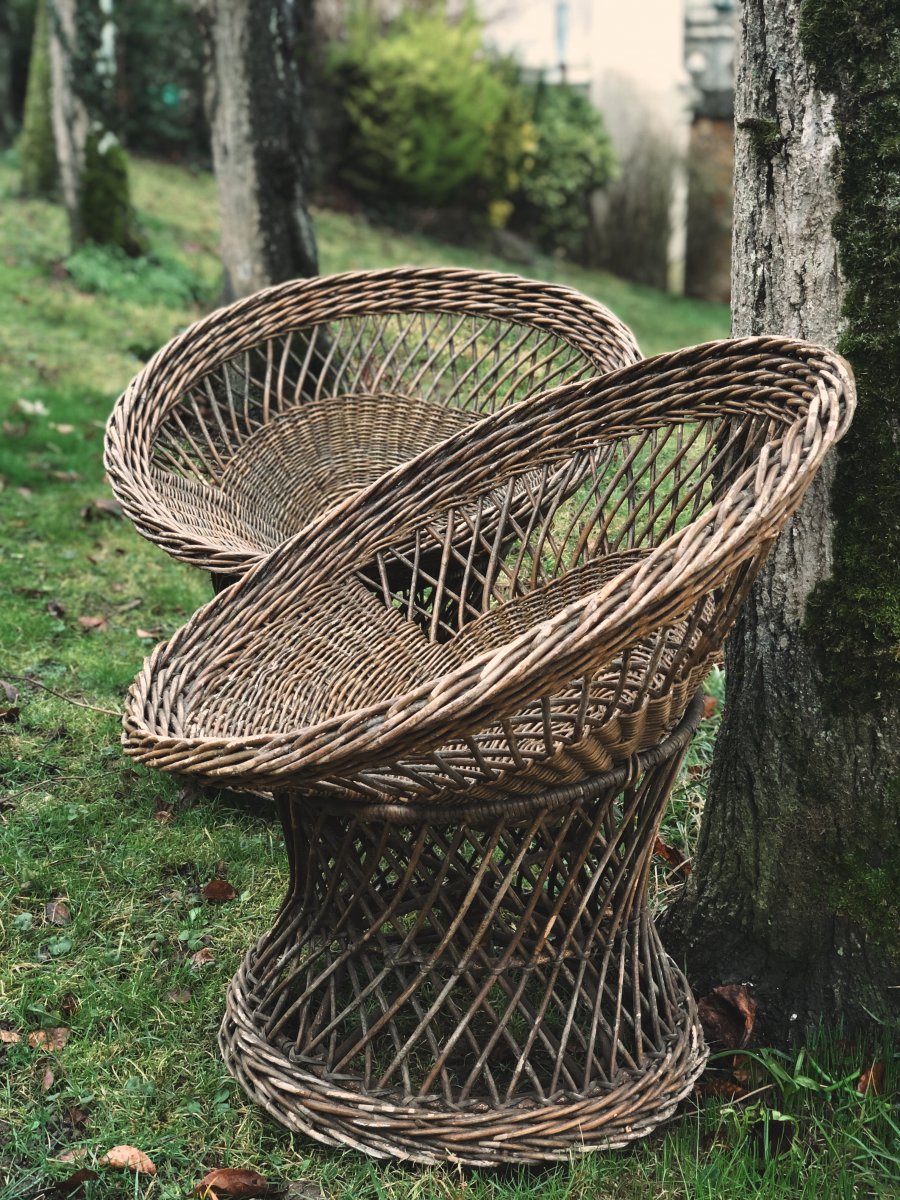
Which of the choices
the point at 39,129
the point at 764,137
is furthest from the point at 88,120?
the point at 764,137

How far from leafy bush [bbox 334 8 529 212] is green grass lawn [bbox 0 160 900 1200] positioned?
8.16 m

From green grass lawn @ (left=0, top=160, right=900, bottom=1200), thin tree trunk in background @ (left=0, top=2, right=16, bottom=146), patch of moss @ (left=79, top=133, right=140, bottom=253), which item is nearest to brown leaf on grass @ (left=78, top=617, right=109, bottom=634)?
green grass lawn @ (left=0, top=160, right=900, bottom=1200)

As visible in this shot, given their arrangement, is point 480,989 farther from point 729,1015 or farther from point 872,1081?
point 872,1081

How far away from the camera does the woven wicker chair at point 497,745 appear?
5.81 ft

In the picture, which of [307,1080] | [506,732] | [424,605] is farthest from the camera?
[424,605]

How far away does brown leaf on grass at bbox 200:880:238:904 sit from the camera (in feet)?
9.08

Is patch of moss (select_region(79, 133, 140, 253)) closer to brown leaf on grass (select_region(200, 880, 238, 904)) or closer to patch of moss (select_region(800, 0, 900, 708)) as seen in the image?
brown leaf on grass (select_region(200, 880, 238, 904))

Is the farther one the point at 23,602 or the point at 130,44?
the point at 130,44

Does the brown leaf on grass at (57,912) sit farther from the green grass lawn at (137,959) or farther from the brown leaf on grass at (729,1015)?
the brown leaf on grass at (729,1015)

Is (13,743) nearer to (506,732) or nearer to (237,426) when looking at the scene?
(237,426)

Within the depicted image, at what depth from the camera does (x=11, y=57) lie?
1322 cm

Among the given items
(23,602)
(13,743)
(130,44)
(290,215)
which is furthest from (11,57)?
(13,743)

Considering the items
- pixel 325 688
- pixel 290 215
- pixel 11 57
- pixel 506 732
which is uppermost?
pixel 11 57

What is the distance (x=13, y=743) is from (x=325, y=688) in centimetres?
108
